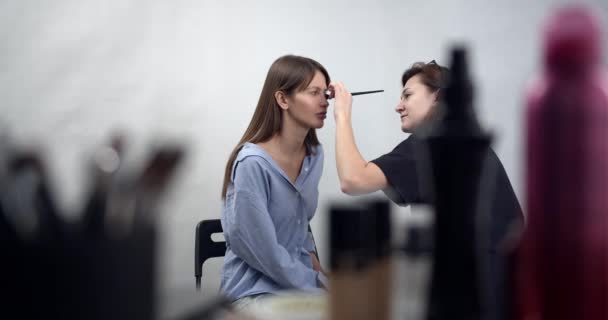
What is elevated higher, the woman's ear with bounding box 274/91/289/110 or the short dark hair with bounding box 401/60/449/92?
the short dark hair with bounding box 401/60/449/92

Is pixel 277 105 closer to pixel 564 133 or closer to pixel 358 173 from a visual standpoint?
pixel 358 173

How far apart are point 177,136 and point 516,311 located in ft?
0.95

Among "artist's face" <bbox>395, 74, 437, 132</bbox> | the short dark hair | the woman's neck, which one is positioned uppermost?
the short dark hair

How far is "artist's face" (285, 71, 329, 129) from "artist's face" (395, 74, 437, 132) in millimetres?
236

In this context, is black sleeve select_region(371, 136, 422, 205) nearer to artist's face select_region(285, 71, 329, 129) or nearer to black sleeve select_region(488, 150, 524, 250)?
black sleeve select_region(488, 150, 524, 250)

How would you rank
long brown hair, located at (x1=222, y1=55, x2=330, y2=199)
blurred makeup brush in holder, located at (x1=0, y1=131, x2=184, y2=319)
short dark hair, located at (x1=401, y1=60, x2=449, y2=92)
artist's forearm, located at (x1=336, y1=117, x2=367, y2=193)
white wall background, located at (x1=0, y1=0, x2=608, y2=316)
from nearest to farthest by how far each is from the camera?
blurred makeup brush in holder, located at (x1=0, y1=131, x2=184, y2=319), artist's forearm, located at (x1=336, y1=117, x2=367, y2=193), short dark hair, located at (x1=401, y1=60, x2=449, y2=92), long brown hair, located at (x1=222, y1=55, x2=330, y2=199), white wall background, located at (x1=0, y1=0, x2=608, y2=316)

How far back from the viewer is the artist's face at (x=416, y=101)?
127 cm

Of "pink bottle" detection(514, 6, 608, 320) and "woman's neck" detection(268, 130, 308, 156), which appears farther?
"woman's neck" detection(268, 130, 308, 156)

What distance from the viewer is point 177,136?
35cm

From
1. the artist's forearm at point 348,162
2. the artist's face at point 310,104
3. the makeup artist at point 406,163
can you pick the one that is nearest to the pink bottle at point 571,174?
the makeup artist at point 406,163

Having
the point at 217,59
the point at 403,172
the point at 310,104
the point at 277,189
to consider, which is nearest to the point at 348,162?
the point at 403,172

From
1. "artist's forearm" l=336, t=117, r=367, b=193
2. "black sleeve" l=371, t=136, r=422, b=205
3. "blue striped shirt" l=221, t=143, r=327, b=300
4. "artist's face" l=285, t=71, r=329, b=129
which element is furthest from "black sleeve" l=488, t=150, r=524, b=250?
"artist's face" l=285, t=71, r=329, b=129

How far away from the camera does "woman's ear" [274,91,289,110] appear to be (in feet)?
4.60

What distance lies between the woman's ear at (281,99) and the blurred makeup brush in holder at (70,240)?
1091 millimetres
